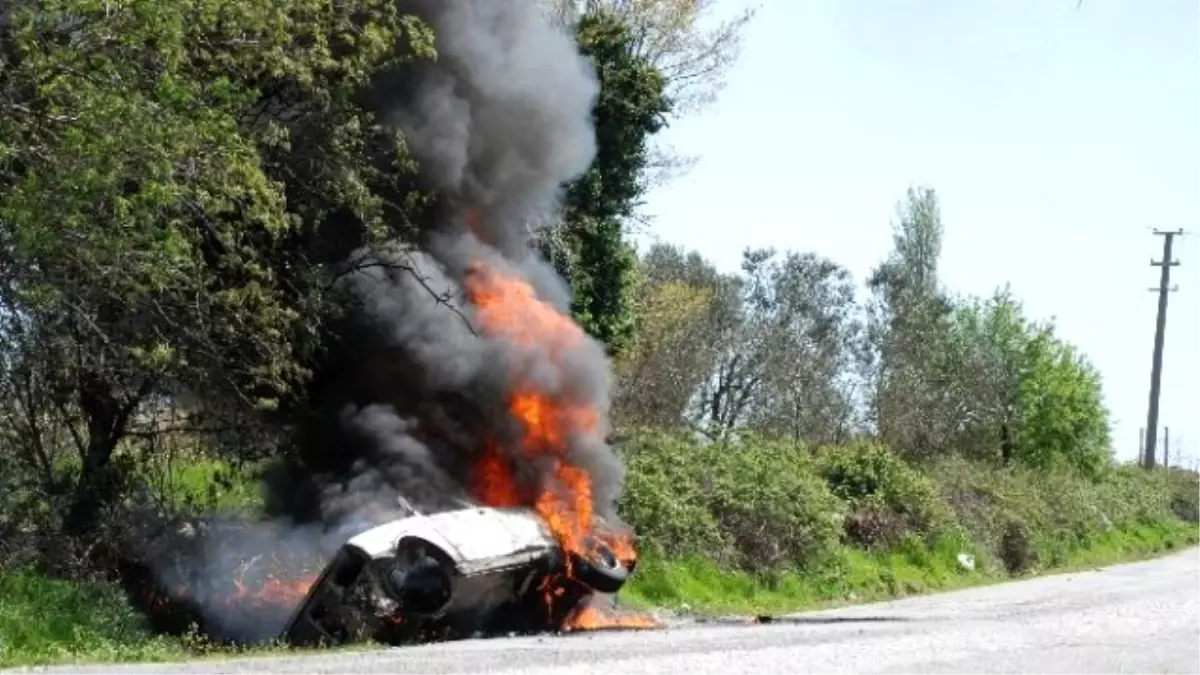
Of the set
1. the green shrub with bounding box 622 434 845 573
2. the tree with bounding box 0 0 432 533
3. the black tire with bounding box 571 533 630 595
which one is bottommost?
the black tire with bounding box 571 533 630 595

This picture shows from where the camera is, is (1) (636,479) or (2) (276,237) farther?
(1) (636,479)

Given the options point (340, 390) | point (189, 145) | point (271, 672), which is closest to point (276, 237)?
point (340, 390)

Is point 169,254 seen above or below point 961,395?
below

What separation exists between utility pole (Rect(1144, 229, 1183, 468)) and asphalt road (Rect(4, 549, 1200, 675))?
38290 mm

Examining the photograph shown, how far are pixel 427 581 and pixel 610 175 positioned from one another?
1385cm

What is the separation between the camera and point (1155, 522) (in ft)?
151

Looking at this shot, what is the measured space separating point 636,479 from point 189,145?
11765 millimetres

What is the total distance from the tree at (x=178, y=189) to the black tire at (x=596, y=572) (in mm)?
3996

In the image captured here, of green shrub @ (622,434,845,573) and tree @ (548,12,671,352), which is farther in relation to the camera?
tree @ (548,12,671,352)

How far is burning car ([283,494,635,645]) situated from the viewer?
14.8 metres

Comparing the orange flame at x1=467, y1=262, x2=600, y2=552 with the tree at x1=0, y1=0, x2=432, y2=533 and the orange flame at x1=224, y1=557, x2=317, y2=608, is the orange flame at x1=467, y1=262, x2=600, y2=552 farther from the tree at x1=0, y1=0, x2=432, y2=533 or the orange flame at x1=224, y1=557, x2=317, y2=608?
the orange flame at x1=224, y1=557, x2=317, y2=608

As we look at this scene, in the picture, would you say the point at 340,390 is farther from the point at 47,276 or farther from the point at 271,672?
the point at 271,672

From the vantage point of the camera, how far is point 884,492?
101ft

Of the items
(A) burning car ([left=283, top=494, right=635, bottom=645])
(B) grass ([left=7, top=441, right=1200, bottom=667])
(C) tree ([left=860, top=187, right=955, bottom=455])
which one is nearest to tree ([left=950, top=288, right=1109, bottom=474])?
(C) tree ([left=860, top=187, right=955, bottom=455])
